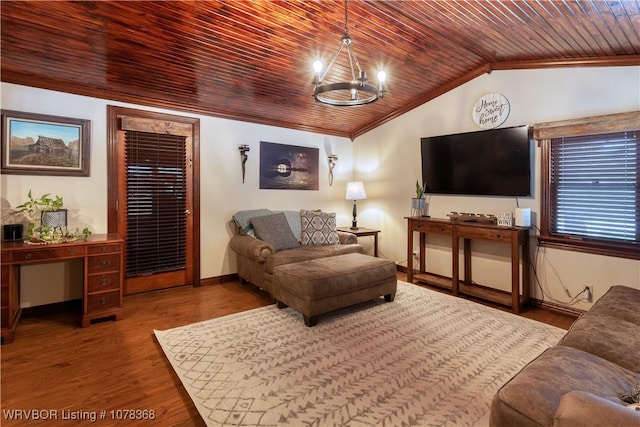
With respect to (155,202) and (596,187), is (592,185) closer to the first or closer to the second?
(596,187)

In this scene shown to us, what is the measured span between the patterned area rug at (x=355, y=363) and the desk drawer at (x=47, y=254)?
3.49ft

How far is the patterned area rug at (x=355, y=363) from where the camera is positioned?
1810 mm

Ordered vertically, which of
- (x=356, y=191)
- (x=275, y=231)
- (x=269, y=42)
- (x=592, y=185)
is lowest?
(x=275, y=231)

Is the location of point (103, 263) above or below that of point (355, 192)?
below

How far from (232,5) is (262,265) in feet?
8.23

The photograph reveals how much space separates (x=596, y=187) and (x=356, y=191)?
297 centimetres

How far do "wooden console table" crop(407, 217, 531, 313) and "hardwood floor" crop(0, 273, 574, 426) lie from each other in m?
0.29

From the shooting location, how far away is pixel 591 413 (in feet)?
2.83

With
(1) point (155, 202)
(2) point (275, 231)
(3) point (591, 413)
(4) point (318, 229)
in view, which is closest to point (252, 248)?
(2) point (275, 231)

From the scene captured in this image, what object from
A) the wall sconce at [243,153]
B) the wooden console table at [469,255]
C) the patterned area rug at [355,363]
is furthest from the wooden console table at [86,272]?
the wooden console table at [469,255]

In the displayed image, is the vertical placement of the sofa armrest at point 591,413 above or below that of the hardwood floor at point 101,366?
above

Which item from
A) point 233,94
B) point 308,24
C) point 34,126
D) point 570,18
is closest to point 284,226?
point 233,94

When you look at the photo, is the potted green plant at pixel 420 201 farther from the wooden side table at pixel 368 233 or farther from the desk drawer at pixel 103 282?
the desk drawer at pixel 103 282

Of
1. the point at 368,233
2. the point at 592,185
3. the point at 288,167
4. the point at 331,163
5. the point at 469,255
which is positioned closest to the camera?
the point at 592,185
